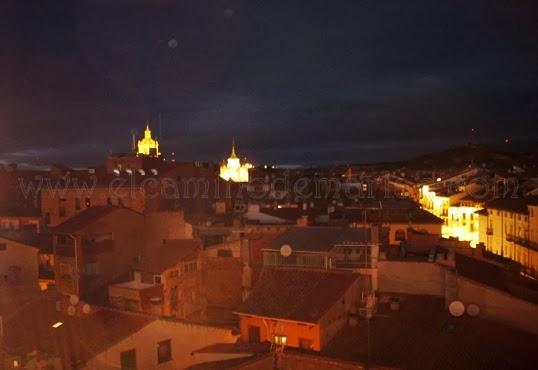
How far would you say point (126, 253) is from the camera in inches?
1081

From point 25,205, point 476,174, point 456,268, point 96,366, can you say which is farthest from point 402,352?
point 476,174

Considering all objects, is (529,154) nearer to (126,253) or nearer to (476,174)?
(476,174)

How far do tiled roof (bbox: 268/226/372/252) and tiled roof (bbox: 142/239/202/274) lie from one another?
512 cm

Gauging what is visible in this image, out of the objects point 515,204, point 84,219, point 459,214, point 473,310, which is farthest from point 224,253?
point 459,214

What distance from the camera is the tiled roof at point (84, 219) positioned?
25.7 m

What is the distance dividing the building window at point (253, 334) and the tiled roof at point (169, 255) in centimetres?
671

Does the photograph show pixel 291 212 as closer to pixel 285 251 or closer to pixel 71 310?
pixel 285 251

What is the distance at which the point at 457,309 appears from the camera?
632 inches

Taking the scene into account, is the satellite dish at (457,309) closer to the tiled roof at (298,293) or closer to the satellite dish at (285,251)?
the tiled roof at (298,293)

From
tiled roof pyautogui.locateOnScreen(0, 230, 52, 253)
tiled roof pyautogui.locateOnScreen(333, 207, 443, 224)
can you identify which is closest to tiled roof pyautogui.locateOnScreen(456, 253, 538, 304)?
tiled roof pyautogui.locateOnScreen(333, 207, 443, 224)

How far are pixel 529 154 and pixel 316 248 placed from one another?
125 m

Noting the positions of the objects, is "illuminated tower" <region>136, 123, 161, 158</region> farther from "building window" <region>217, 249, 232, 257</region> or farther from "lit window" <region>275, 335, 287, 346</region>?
"lit window" <region>275, 335, 287, 346</region>

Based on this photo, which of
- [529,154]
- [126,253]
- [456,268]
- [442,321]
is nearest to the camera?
[442,321]

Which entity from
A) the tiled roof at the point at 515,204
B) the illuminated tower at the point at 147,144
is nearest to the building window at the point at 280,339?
the tiled roof at the point at 515,204
